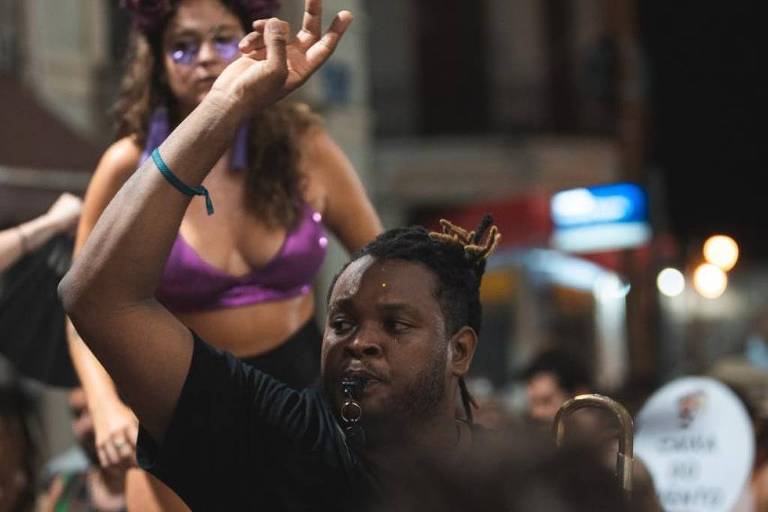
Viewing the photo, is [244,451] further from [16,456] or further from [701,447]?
[16,456]

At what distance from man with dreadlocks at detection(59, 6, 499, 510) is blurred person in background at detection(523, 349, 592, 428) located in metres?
3.78

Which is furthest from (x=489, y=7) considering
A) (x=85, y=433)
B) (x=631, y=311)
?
(x=85, y=433)

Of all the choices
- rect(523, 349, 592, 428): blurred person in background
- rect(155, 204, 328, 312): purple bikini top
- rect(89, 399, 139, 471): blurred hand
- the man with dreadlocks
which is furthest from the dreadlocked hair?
rect(523, 349, 592, 428): blurred person in background

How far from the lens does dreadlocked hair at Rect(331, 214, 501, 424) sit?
271cm

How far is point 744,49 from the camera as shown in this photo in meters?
27.4

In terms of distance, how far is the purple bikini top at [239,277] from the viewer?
10.9ft

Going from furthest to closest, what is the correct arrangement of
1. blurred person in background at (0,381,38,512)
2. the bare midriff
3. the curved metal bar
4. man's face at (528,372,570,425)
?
man's face at (528,372,570,425), blurred person in background at (0,381,38,512), the bare midriff, the curved metal bar

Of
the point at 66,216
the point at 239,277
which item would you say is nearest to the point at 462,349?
the point at 239,277

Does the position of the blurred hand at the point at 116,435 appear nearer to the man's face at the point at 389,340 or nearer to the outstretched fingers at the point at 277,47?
the man's face at the point at 389,340

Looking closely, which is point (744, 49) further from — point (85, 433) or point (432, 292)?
point (432, 292)

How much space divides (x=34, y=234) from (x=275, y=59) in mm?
1709

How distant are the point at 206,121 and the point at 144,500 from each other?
1.17m

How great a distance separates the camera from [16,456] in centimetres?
559

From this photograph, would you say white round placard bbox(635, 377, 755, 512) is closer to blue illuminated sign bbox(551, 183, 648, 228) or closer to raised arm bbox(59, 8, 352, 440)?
raised arm bbox(59, 8, 352, 440)
